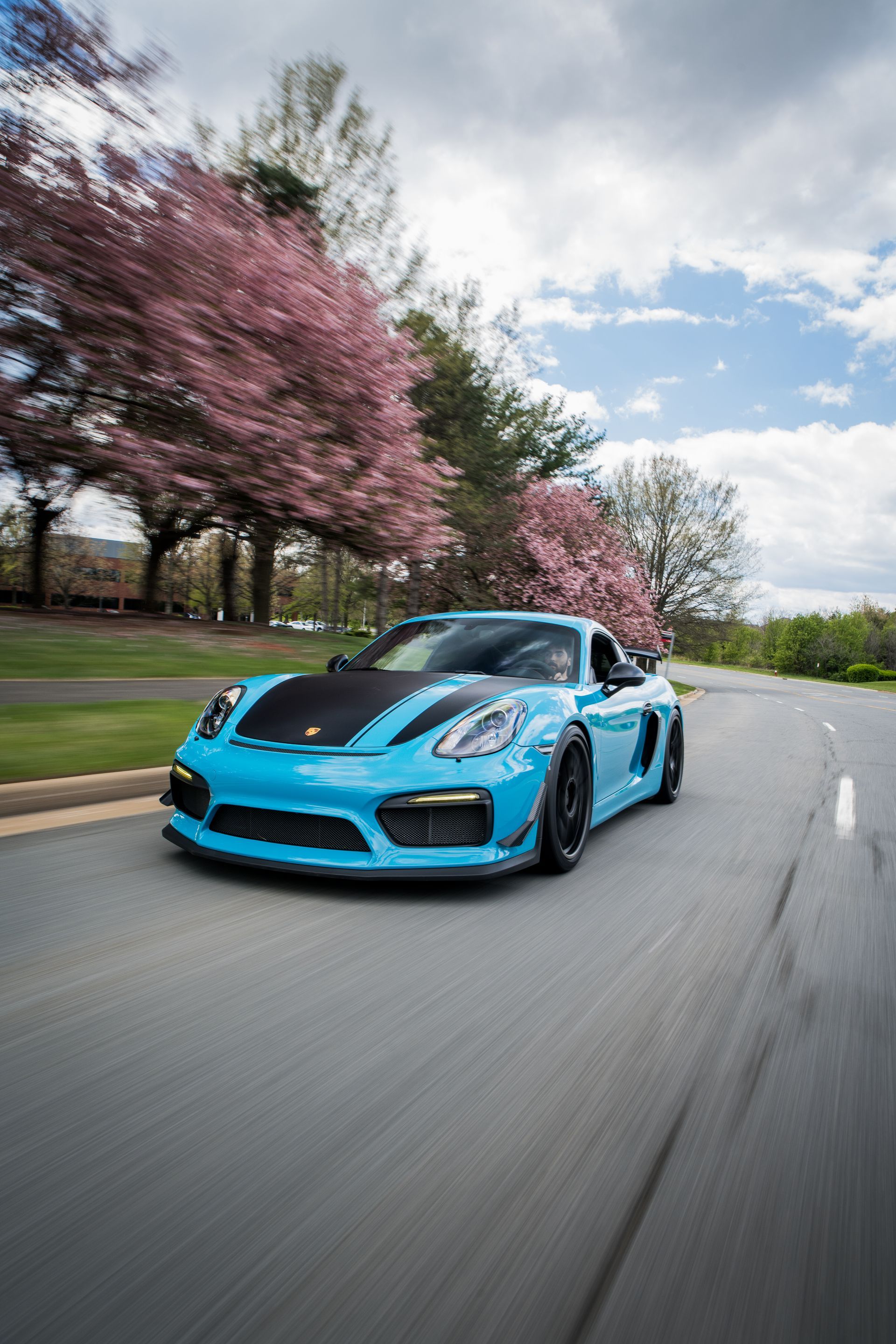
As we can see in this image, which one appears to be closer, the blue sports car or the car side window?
the blue sports car

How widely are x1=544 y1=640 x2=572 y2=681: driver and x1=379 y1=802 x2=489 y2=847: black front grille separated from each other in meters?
1.31

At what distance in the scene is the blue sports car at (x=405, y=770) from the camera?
378cm

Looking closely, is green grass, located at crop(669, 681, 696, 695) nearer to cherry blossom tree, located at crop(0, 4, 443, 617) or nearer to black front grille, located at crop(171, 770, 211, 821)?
cherry blossom tree, located at crop(0, 4, 443, 617)

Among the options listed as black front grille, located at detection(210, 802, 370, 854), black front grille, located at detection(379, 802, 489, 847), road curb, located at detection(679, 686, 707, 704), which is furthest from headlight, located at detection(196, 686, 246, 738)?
road curb, located at detection(679, 686, 707, 704)

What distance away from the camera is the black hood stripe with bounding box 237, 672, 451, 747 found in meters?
4.06

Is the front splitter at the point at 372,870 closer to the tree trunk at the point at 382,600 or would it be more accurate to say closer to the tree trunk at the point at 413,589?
the tree trunk at the point at 382,600

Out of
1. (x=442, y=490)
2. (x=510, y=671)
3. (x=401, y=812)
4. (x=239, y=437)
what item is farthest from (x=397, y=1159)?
(x=442, y=490)

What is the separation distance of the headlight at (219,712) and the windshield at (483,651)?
894 millimetres

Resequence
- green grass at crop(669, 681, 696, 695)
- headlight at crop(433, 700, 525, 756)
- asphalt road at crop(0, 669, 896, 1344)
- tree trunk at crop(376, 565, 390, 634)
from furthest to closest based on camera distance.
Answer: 1. green grass at crop(669, 681, 696, 695)
2. tree trunk at crop(376, 565, 390, 634)
3. headlight at crop(433, 700, 525, 756)
4. asphalt road at crop(0, 669, 896, 1344)

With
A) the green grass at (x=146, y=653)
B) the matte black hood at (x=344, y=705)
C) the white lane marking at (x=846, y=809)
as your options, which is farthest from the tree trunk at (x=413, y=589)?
the matte black hood at (x=344, y=705)

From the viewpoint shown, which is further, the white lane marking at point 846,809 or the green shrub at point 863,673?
the green shrub at point 863,673

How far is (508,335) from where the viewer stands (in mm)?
19953

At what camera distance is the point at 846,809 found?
7.14 metres

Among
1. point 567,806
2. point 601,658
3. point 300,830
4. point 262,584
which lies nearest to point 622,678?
point 601,658
